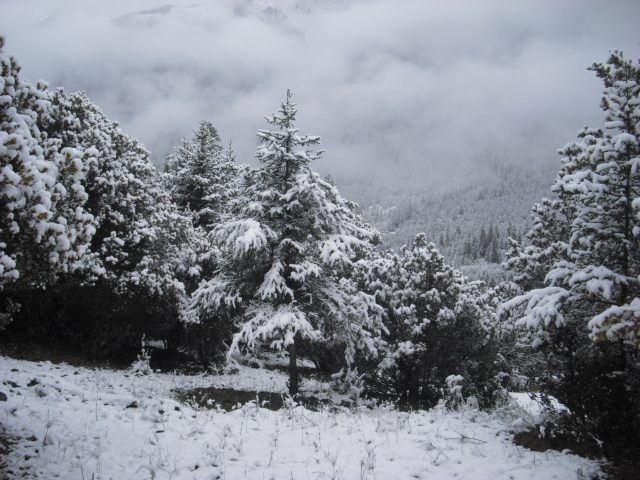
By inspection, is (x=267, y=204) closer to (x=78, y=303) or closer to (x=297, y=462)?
(x=78, y=303)

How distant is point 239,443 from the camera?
6.16 metres

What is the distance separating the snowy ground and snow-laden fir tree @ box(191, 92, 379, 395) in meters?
Result: 5.30

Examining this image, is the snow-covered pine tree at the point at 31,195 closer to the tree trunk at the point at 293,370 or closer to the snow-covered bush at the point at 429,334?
the tree trunk at the point at 293,370

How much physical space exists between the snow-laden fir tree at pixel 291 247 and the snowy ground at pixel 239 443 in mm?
5305

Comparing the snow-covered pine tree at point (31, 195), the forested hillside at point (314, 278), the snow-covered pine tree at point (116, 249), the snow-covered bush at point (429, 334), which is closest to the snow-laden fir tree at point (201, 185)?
the forested hillside at point (314, 278)

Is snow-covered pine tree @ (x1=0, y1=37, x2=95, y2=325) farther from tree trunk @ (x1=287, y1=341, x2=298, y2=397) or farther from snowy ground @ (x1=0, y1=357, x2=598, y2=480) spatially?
tree trunk @ (x1=287, y1=341, x2=298, y2=397)

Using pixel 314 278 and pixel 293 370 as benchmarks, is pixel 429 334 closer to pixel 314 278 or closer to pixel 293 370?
pixel 314 278

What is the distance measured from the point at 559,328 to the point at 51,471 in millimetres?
7663

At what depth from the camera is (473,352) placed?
15.5 m

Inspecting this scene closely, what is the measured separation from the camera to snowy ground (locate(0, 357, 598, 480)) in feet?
16.8

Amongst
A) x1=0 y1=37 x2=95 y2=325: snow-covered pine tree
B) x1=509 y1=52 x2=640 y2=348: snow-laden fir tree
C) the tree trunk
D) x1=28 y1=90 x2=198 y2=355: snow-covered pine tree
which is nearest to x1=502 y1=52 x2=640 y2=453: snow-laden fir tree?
x1=509 y1=52 x2=640 y2=348: snow-laden fir tree

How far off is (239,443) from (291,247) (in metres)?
8.14

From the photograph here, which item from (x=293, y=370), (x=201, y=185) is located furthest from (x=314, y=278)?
(x=201, y=185)

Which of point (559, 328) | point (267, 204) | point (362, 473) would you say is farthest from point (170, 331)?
point (559, 328)
